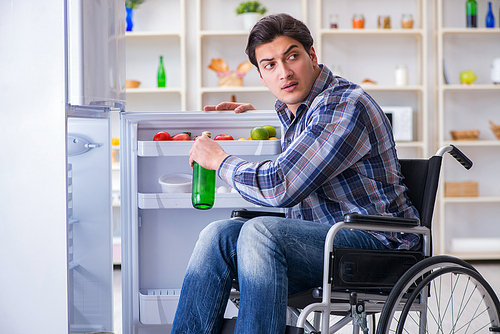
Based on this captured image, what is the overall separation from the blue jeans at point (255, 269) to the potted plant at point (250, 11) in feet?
8.61

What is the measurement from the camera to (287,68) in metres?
1.35

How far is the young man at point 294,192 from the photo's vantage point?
3.69 feet

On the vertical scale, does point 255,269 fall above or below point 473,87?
below

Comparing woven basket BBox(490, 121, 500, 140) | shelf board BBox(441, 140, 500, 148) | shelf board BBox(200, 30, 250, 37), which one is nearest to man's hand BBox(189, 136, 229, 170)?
shelf board BBox(200, 30, 250, 37)

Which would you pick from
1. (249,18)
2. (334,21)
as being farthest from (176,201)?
(334,21)

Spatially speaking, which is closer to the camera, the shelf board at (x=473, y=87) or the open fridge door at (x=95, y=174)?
the open fridge door at (x=95, y=174)

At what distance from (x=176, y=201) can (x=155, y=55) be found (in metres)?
2.32

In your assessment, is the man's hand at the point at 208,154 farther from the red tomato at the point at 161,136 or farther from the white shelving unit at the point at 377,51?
the white shelving unit at the point at 377,51

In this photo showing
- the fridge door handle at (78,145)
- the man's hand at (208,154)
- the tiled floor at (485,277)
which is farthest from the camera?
the tiled floor at (485,277)

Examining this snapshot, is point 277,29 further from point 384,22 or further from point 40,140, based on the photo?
point 384,22

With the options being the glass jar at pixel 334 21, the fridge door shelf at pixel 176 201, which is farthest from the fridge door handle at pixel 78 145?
the glass jar at pixel 334 21

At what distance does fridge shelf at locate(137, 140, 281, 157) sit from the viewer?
1.73m

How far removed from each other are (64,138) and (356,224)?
79 centimetres

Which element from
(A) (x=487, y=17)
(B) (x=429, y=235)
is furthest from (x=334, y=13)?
(B) (x=429, y=235)
